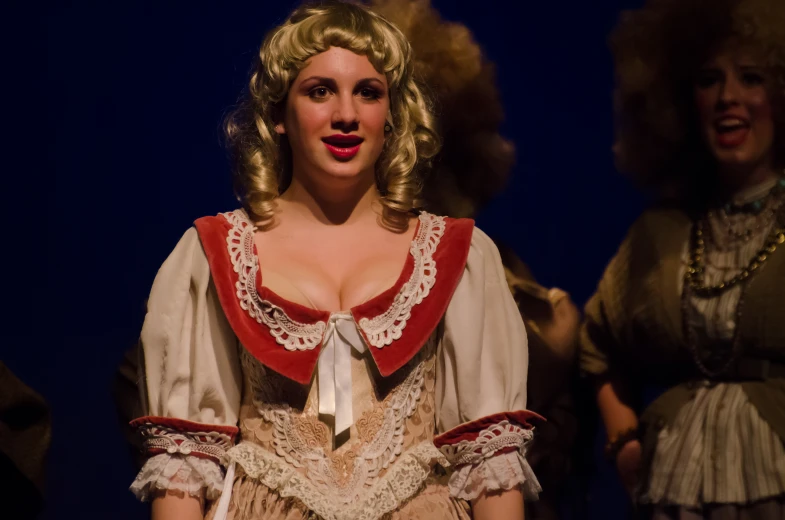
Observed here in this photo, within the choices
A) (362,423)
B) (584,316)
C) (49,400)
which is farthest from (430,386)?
(49,400)

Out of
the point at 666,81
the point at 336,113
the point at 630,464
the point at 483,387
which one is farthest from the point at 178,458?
the point at 666,81

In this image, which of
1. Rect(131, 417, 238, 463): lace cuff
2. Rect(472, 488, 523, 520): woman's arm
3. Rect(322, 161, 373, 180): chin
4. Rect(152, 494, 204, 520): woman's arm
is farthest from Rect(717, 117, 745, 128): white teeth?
Rect(152, 494, 204, 520): woman's arm

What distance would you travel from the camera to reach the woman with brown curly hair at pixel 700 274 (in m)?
2.61

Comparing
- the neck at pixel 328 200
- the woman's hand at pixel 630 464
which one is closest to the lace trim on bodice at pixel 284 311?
the neck at pixel 328 200

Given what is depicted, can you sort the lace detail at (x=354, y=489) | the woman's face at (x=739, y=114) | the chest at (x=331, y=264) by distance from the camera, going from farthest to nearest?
the woman's face at (x=739, y=114)
the chest at (x=331, y=264)
the lace detail at (x=354, y=489)

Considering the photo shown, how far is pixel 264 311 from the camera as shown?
2.25 meters

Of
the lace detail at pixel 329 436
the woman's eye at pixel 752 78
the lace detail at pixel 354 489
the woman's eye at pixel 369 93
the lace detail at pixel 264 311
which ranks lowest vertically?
the lace detail at pixel 354 489

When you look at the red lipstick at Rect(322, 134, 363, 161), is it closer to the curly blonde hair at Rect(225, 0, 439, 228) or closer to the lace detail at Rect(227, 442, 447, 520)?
the curly blonde hair at Rect(225, 0, 439, 228)

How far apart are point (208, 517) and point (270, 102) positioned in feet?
2.52

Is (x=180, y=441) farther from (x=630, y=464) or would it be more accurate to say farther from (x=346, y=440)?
(x=630, y=464)

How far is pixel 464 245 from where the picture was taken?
7.77ft

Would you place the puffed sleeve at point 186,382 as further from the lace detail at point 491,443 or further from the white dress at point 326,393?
the lace detail at point 491,443

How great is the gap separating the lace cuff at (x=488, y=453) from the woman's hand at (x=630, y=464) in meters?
0.64

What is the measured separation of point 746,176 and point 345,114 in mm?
968
